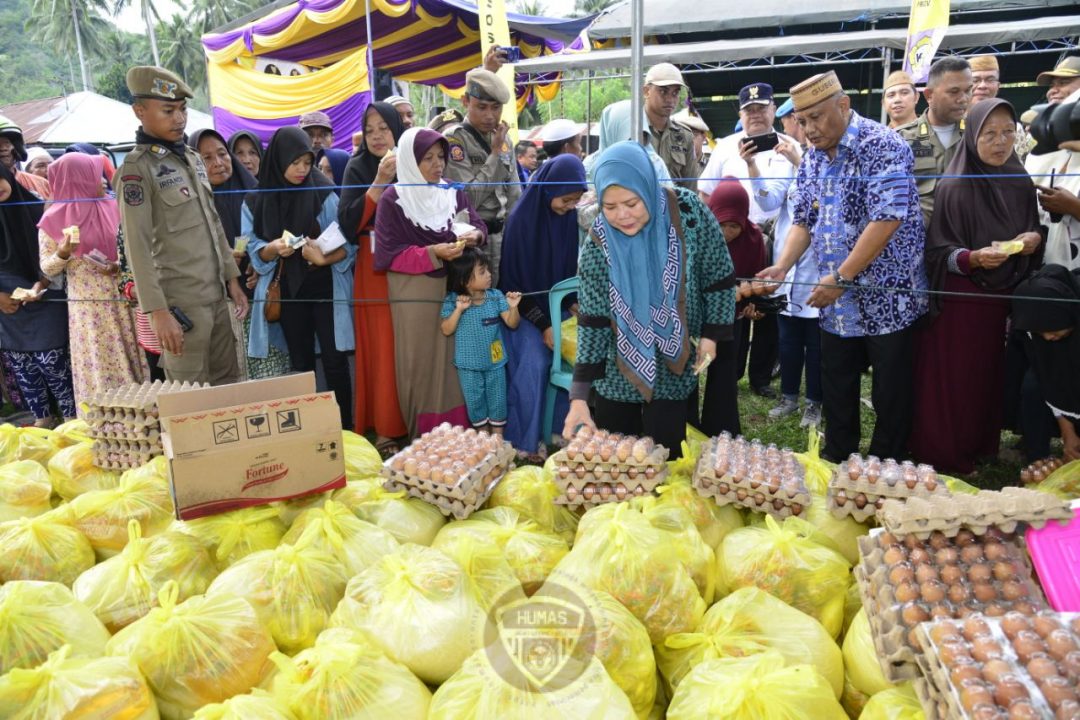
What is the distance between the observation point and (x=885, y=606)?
1.43 metres

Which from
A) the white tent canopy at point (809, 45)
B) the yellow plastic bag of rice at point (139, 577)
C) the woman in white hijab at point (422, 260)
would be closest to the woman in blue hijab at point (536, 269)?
the woman in white hijab at point (422, 260)

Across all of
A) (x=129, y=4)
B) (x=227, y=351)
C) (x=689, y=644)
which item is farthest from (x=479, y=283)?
(x=129, y=4)

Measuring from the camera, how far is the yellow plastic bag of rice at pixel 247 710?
1.27 meters

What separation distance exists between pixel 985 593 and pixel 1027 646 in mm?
282

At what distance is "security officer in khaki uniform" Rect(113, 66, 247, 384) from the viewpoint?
2.84 m

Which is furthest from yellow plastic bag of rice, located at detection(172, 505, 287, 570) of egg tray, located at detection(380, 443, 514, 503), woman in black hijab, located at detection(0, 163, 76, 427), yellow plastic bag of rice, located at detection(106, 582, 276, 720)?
woman in black hijab, located at detection(0, 163, 76, 427)

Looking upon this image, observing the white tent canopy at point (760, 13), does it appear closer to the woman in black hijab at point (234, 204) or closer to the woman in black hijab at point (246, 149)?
the woman in black hijab at point (246, 149)

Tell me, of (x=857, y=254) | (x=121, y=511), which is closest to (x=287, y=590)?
(x=121, y=511)

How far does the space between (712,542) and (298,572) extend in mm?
1190

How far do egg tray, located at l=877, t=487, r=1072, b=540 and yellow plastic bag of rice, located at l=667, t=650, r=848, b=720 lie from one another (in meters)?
0.39

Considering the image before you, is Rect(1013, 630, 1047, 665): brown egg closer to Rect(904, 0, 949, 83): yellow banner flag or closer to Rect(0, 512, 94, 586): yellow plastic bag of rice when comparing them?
Rect(0, 512, 94, 586): yellow plastic bag of rice

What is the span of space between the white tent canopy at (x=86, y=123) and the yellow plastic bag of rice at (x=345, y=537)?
39.4 ft

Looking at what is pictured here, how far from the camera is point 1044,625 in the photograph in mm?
1165

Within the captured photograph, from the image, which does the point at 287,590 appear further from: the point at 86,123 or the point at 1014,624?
the point at 86,123
